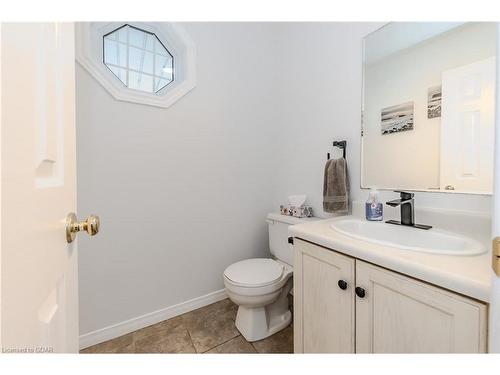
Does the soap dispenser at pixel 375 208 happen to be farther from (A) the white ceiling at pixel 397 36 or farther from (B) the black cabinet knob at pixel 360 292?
(A) the white ceiling at pixel 397 36

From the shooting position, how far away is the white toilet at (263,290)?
1289 millimetres

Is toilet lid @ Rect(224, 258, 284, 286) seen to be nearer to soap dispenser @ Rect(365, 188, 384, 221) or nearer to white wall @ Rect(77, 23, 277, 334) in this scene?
white wall @ Rect(77, 23, 277, 334)

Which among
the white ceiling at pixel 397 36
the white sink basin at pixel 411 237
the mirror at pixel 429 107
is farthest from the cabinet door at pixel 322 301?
the white ceiling at pixel 397 36

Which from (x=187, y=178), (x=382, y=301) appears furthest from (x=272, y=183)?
(x=382, y=301)

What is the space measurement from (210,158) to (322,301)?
47.3 inches

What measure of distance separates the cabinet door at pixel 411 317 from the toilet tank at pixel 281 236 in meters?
0.78

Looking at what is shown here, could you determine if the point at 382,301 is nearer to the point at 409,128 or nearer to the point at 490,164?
the point at 490,164

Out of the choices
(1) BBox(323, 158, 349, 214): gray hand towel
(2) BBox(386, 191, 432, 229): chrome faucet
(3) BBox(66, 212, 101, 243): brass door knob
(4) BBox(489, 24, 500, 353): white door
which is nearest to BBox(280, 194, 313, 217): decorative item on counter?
(1) BBox(323, 158, 349, 214): gray hand towel

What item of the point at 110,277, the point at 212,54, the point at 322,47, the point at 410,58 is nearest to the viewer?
the point at 410,58

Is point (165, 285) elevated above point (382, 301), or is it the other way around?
point (382, 301)

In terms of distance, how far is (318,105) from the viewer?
1604 millimetres

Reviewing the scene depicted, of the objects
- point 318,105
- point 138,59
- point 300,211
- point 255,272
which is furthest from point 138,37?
point 255,272
